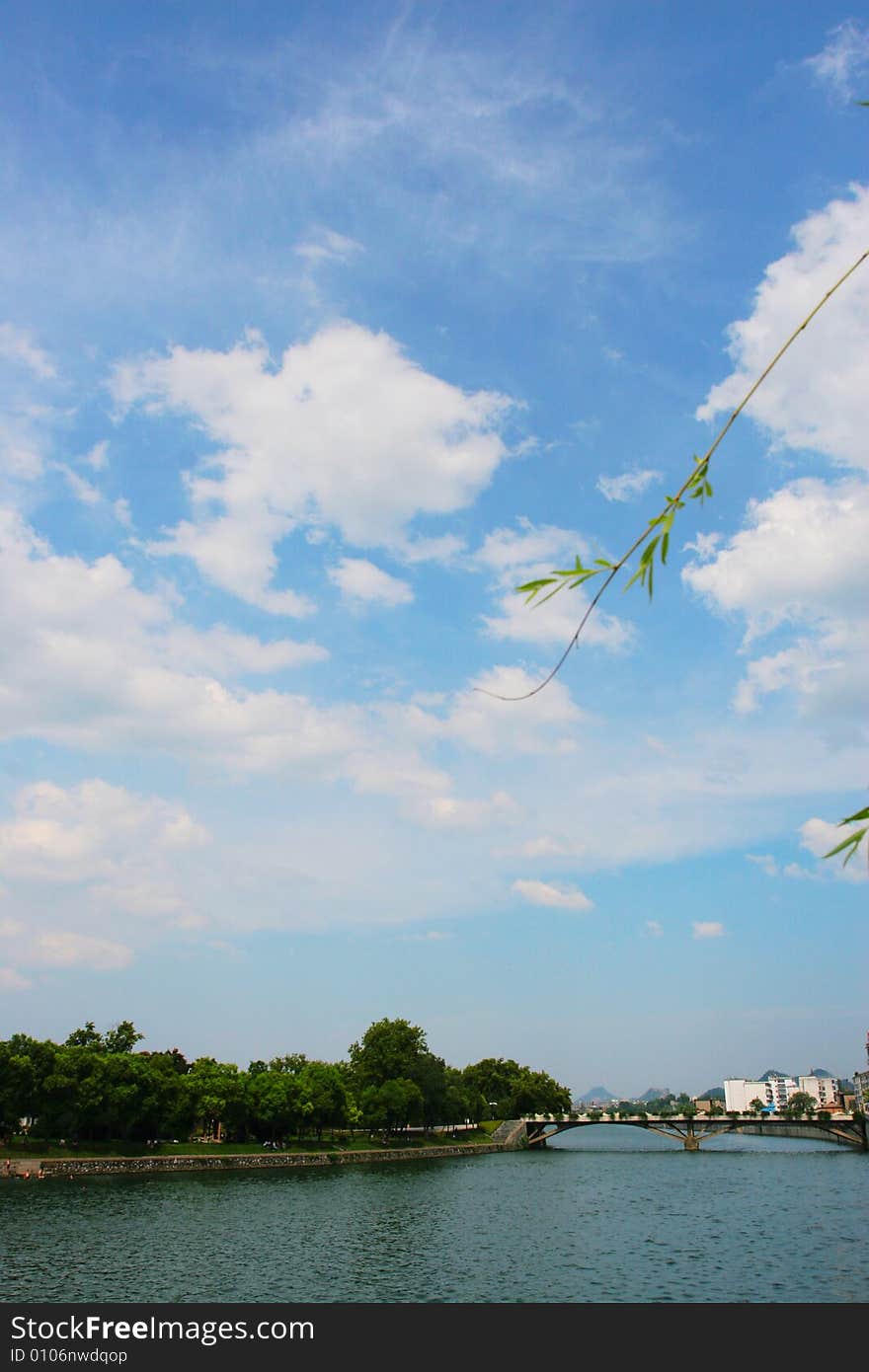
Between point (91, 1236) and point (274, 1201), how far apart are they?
16990 mm

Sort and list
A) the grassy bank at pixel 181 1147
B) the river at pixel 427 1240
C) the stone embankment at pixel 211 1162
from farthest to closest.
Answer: the grassy bank at pixel 181 1147
the stone embankment at pixel 211 1162
the river at pixel 427 1240

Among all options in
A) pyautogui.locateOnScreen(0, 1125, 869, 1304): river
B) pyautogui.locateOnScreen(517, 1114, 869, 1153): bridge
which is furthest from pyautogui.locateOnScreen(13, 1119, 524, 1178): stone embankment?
pyautogui.locateOnScreen(517, 1114, 869, 1153): bridge

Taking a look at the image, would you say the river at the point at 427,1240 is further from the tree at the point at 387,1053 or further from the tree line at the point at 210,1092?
the tree at the point at 387,1053

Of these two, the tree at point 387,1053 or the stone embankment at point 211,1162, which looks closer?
the stone embankment at point 211,1162

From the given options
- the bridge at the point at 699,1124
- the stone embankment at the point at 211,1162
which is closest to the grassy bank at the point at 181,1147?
the stone embankment at the point at 211,1162

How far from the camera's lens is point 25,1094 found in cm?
6869

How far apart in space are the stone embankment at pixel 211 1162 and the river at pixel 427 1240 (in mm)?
3038

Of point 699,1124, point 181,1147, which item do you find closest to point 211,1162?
point 181,1147

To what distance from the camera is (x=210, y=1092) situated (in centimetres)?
8144

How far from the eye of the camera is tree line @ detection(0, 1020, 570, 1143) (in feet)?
228

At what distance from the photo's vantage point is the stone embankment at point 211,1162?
213ft
